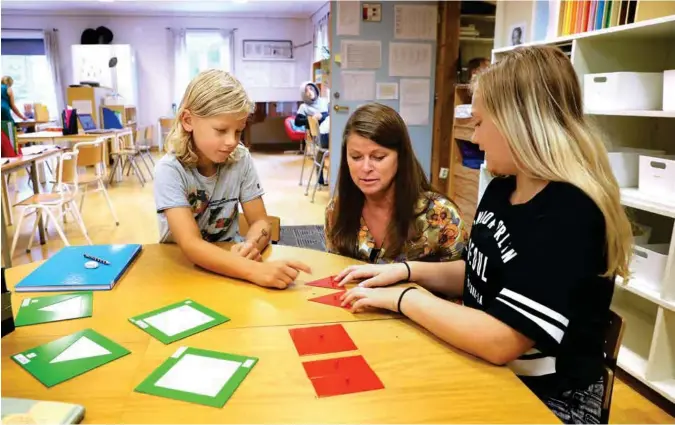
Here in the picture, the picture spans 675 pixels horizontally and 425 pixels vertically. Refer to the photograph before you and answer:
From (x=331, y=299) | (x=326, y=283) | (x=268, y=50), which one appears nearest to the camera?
(x=331, y=299)

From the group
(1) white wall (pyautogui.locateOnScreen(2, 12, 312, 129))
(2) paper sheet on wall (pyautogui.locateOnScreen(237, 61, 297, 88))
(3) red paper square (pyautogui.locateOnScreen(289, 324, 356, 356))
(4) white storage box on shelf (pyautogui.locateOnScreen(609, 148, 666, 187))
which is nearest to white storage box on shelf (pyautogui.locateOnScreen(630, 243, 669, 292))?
(4) white storage box on shelf (pyautogui.locateOnScreen(609, 148, 666, 187))

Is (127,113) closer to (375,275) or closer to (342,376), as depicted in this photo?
(375,275)

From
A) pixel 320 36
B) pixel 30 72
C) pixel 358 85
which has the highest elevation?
pixel 320 36

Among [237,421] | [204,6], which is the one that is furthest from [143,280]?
[204,6]

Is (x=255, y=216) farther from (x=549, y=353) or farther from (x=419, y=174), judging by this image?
(x=549, y=353)

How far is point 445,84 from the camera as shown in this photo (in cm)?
470

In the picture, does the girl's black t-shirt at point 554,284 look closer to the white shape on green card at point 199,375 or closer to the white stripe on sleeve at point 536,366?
the white stripe on sleeve at point 536,366

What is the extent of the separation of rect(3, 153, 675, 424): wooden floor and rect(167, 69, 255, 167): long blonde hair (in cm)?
172

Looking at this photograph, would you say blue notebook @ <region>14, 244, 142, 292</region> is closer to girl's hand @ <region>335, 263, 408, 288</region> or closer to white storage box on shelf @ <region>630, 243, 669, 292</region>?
girl's hand @ <region>335, 263, 408, 288</region>

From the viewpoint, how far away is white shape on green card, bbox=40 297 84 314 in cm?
110

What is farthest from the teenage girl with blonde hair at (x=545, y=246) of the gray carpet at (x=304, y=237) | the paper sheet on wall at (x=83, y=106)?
the paper sheet on wall at (x=83, y=106)

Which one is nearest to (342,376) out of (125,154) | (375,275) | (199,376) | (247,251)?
(199,376)

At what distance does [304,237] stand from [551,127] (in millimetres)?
3257

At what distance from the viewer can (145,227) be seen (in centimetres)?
439
